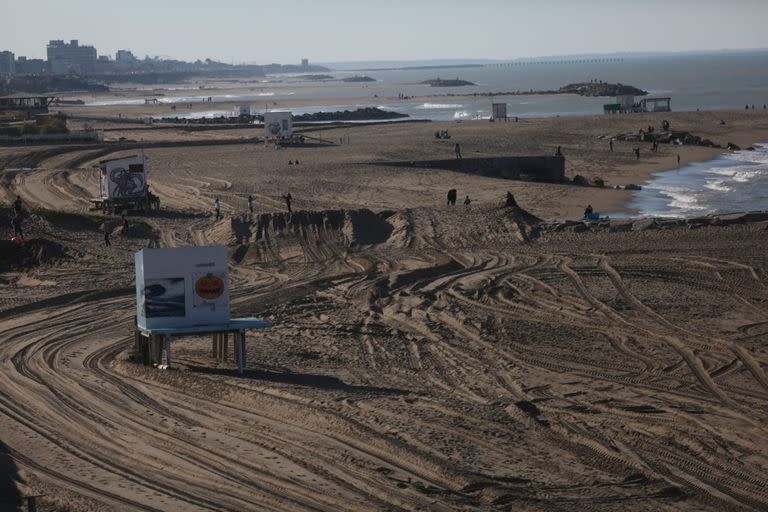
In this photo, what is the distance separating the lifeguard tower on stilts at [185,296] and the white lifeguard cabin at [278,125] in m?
44.5

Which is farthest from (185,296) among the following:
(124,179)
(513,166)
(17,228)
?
(513,166)

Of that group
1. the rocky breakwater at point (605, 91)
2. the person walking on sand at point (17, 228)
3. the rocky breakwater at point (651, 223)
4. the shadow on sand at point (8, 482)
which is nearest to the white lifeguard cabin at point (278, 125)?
the rocky breakwater at point (651, 223)

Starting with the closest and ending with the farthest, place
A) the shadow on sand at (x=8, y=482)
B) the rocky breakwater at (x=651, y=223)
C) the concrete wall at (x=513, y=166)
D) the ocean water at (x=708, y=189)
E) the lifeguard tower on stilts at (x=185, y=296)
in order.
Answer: the shadow on sand at (x=8, y=482), the lifeguard tower on stilts at (x=185, y=296), the rocky breakwater at (x=651, y=223), the ocean water at (x=708, y=189), the concrete wall at (x=513, y=166)

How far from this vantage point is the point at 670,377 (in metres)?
15.7

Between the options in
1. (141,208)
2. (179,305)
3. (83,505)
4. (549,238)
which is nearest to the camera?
(83,505)

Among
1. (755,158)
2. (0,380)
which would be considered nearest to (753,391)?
(0,380)

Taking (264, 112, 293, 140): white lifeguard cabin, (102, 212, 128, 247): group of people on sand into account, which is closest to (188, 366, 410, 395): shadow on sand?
(102, 212, 128, 247): group of people on sand

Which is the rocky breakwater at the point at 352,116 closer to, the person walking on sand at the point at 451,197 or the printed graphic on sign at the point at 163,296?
the person walking on sand at the point at 451,197

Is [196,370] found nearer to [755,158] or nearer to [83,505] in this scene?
[83,505]

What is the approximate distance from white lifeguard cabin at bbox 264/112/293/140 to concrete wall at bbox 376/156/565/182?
16.9 metres

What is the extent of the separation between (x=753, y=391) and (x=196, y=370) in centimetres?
830

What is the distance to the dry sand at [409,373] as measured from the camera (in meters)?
11.2

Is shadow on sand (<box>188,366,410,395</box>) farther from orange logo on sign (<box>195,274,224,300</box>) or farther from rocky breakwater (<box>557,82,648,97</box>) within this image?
rocky breakwater (<box>557,82,648,97</box>)

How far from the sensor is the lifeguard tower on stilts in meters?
16.0
